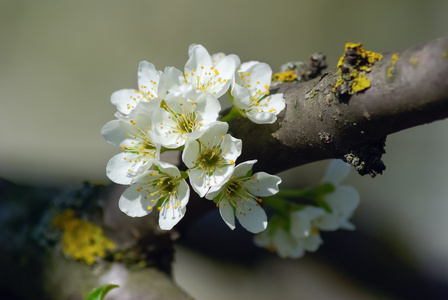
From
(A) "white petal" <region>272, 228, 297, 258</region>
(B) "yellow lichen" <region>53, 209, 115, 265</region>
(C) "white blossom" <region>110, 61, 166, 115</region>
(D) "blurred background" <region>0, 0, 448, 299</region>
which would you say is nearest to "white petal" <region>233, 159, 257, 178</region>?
(C) "white blossom" <region>110, 61, 166, 115</region>

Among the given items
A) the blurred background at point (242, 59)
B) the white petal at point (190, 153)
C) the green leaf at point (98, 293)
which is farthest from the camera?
the blurred background at point (242, 59)

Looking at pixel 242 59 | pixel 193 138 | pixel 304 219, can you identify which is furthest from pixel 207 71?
pixel 242 59

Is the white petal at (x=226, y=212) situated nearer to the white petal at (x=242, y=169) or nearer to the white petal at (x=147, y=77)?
the white petal at (x=242, y=169)

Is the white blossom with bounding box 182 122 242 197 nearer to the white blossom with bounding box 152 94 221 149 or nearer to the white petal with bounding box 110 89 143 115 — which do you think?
the white blossom with bounding box 152 94 221 149

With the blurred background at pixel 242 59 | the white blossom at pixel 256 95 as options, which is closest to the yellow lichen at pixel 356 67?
the white blossom at pixel 256 95

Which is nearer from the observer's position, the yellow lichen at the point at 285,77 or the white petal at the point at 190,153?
the white petal at the point at 190,153

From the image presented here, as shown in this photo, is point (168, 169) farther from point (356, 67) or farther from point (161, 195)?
point (356, 67)

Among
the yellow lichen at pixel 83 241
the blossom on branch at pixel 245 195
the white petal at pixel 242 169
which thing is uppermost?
the white petal at pixel 242 169

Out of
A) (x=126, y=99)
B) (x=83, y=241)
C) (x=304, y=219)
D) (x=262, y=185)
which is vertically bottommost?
(x=83, y=241)
